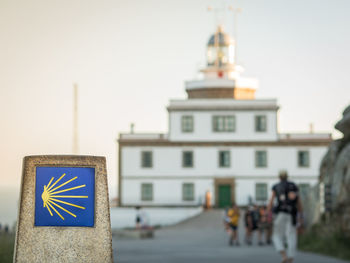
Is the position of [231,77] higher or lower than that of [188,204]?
higher

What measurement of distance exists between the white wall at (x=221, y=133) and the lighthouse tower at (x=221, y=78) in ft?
8.52

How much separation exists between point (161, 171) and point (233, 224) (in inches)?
1181

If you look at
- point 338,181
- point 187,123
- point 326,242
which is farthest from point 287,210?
point 187,123

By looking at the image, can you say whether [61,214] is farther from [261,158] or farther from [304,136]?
[304,136]

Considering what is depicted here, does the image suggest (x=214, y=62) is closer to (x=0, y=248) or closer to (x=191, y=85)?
(x=191, y=85)

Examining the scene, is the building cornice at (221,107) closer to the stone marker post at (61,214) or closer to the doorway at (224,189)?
the doorway at (224,189)

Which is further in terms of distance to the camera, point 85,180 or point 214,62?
point 214,62

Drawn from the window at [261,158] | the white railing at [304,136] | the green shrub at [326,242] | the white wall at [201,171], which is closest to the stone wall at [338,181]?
the green shrub at [326,242]

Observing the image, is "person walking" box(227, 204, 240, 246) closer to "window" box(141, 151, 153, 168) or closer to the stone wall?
the stone wall

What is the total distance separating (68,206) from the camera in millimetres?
7855

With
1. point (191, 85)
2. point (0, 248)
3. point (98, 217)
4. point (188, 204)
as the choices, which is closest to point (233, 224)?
point (0, 248)

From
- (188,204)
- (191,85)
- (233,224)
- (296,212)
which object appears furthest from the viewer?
(191,85)

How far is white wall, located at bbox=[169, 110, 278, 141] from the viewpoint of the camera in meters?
53.2

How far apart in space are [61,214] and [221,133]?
45.7 m
